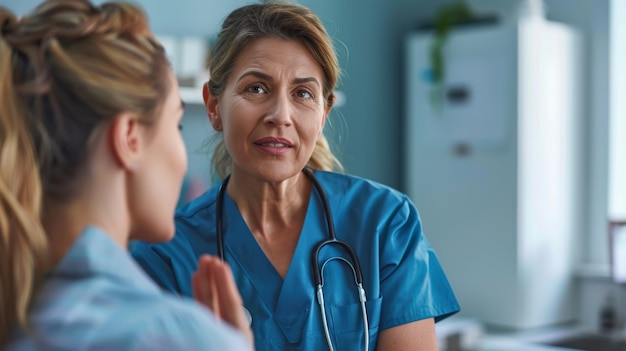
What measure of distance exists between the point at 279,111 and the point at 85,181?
2.04ft

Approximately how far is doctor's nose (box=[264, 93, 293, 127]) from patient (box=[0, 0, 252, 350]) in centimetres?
51

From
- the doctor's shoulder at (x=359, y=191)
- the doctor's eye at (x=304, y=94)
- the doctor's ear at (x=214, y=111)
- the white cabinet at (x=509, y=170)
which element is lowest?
the white cabinet at (x=509, y=170)

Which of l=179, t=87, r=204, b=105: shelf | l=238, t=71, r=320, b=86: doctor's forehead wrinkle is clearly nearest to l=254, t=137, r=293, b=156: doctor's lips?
l=238, t=71, r=320, b=86: doctor's forehead wrinkle

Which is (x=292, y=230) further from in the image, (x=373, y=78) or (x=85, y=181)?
(x=373, y=78)

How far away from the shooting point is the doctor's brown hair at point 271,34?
4.96 ft

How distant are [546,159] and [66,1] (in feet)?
10.4

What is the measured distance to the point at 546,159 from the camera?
3.80 m

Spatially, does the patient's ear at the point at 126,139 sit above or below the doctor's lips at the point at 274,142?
above

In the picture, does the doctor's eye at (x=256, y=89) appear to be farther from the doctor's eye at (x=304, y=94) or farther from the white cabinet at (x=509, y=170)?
the white cabinet at (x=509, y=170)

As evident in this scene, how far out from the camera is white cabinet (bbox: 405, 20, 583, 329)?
12.2ft

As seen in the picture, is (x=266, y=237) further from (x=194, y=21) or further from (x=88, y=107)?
(x=194, y=21)

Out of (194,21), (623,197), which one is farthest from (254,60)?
(623,197)

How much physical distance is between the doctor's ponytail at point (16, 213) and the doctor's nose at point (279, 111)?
25.2 inches

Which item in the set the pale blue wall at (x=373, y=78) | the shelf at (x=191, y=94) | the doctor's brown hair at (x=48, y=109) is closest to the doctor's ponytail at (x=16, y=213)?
the doctor's brown hair at (x=48, y=109)
